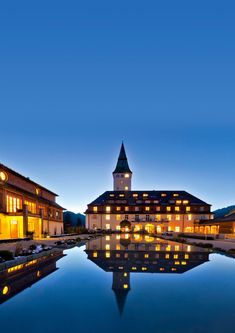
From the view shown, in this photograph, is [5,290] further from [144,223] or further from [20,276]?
[144,223]

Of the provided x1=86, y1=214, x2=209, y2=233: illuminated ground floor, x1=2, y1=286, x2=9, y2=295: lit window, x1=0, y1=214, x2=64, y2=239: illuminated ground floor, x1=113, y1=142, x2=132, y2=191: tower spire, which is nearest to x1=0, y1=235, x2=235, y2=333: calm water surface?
x1=2, y1=286, x2=9, y2=295: lit window

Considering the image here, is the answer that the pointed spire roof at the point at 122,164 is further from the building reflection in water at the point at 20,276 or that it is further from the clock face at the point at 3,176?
the building reflection in water at the point at 20,276

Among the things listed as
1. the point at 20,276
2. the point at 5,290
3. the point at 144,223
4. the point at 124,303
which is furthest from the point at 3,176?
the point at 144,223

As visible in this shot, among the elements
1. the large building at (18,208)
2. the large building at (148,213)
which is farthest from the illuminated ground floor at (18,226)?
the large building at (148,213)

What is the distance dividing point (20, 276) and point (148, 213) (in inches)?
3068

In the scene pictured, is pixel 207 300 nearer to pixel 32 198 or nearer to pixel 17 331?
pixel 17 331

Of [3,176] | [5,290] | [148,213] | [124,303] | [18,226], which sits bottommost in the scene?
[148,213]

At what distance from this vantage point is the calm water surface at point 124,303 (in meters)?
7.70

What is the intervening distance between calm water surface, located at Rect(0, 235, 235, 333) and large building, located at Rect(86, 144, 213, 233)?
7484 cm

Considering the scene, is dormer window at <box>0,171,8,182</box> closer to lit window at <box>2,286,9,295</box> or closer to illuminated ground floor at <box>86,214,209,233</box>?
lit window at <box>2,286,9,295</box>

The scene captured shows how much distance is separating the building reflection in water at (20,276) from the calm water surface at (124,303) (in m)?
0.27

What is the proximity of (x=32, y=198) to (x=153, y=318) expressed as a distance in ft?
125

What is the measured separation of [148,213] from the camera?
90.6 m

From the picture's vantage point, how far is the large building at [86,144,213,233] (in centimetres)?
8950
